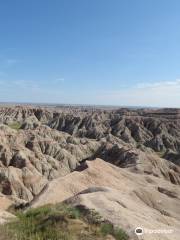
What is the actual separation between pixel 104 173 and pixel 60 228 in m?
23.2

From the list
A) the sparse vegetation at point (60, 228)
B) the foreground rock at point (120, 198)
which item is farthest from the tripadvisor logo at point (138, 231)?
the sparse vegetation at point (60, 228)

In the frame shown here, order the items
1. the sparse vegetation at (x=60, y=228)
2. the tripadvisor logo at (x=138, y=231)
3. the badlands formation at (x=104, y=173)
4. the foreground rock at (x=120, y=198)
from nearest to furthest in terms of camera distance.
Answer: the sparse vegetation at (x=60, y=228), the tripadvisor logo at (x=138, y=231), the foreground rock at (x=120, y=198), the badlands formation at (x=104, y=173)

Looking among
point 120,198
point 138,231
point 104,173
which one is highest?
point 138,231

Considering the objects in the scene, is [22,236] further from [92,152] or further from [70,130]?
[70,130]

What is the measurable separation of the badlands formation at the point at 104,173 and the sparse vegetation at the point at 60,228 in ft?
1.99

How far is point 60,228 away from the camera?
10.1 meters

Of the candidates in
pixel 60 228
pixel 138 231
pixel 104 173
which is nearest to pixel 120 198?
pixel 138 231

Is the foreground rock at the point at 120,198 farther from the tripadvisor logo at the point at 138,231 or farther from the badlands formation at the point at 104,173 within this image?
the tripadvisor logo at the point at 138,231

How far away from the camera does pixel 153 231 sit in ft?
36.0

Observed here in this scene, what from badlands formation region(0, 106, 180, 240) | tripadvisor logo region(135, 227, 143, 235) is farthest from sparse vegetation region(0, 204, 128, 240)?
badlands formation region(0, 106, 180, 240)

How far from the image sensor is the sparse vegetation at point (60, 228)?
9586mm

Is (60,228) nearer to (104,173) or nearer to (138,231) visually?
(138,231)

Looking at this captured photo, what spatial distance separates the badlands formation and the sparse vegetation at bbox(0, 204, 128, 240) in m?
0.61

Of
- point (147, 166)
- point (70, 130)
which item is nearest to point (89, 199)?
point (147, 166)
